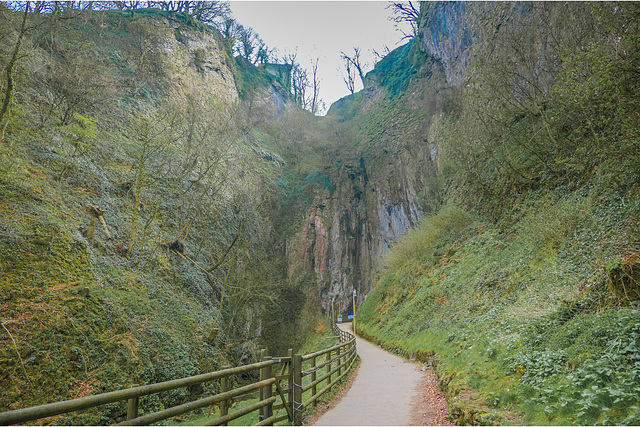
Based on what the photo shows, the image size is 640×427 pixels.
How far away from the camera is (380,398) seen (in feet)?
24.6

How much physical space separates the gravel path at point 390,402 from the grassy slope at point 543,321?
1.77ft

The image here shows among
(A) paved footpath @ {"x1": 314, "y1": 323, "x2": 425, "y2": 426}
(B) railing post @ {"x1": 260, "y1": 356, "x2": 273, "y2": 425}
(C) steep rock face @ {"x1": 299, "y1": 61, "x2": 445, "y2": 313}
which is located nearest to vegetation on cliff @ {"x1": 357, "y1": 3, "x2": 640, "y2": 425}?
(A) paved footpath @ {"x1": 314, "y1": 323, "x2": 425, "y2": 426}

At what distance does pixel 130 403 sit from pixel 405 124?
4017 centimetres

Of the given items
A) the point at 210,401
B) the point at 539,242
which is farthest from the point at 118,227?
the point at 539,242

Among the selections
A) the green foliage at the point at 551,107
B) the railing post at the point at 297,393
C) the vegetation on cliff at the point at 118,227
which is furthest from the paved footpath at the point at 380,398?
the green foliage at the point at 551,107

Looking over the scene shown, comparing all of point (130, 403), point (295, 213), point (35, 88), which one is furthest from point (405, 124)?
point (130, 403)

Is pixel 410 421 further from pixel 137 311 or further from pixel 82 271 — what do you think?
pixel 82 271

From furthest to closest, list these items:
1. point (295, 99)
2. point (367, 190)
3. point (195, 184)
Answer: point (295, 99)
point (367, 190)
point (195, 184)

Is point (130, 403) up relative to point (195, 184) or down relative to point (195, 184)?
down

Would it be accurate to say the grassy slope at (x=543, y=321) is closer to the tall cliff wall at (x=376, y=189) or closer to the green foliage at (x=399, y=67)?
the tall cliff wall at (x=376, y=189)

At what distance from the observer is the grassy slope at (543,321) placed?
423 centimetres

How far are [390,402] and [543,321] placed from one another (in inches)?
143

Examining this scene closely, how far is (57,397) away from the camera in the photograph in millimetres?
8828

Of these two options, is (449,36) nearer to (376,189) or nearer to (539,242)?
(376,189)
